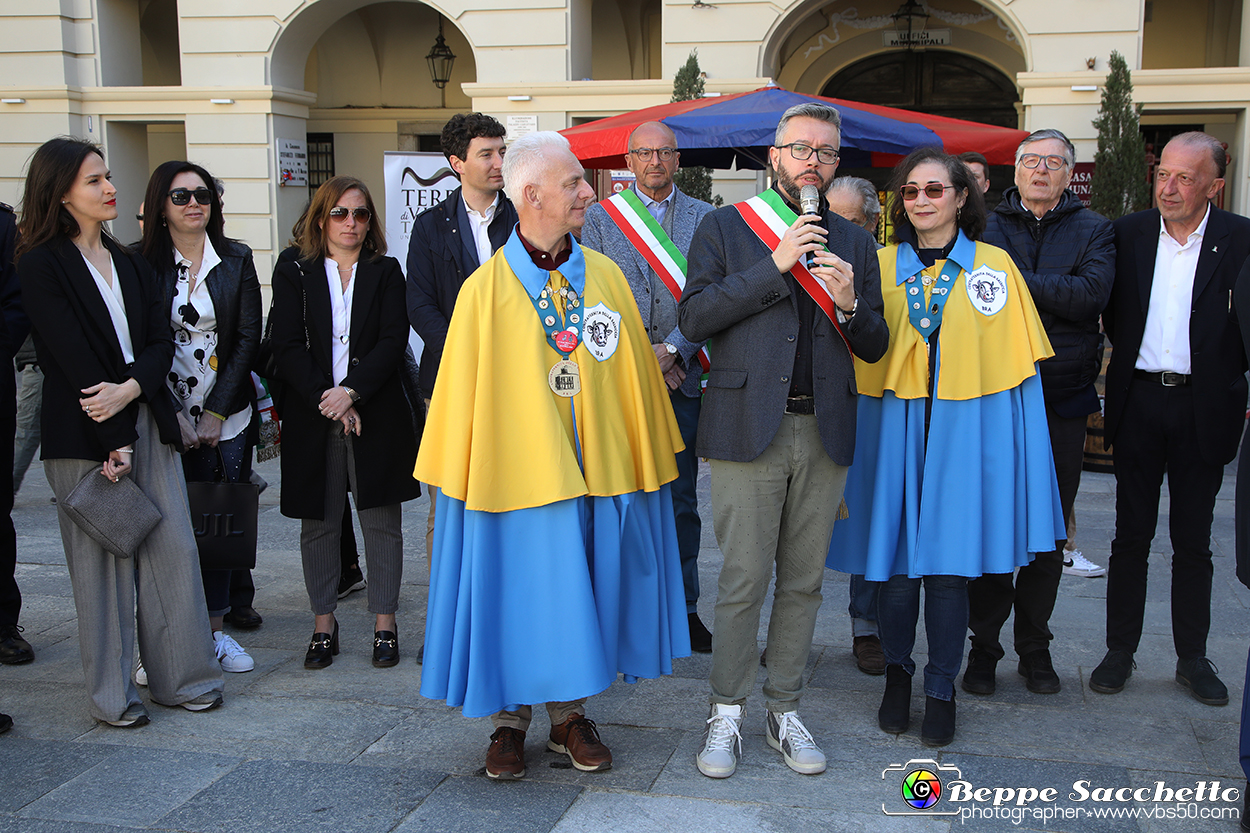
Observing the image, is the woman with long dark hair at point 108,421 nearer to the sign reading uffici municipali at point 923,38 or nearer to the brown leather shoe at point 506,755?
the brown leather shoe at point 506,755

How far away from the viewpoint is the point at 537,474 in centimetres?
322

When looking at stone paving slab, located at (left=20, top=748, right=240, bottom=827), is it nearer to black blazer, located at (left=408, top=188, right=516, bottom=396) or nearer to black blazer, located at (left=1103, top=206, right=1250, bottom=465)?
black blazer, located at (left=408, top=188, right=516, bottom=396)

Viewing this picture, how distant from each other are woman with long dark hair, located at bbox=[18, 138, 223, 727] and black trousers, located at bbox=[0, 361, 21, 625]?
0.79 meters

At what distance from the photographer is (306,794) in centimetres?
334

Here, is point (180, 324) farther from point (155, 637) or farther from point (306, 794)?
point (306, 794)

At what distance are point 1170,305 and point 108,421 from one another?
3.84 m

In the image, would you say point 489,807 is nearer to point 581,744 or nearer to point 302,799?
point 581,744

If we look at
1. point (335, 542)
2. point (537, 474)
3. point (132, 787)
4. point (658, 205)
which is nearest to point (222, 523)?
point (335, 542)

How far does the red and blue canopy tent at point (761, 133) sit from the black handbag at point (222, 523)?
355cm

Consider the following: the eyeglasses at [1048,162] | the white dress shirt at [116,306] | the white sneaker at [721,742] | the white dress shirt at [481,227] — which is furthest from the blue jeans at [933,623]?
the white dress shirt at [116,306]

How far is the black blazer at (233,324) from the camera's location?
450cm

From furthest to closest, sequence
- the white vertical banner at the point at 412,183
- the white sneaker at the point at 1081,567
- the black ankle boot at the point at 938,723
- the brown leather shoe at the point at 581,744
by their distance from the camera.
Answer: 1. the white vertical banner at the point at 412,183
2. the white sneaker at the point at 1081,567
3. the black ankle boot at the point at 938,723
4. the brown leather shoe at the point at 581,744

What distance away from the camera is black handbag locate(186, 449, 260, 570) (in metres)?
4.45

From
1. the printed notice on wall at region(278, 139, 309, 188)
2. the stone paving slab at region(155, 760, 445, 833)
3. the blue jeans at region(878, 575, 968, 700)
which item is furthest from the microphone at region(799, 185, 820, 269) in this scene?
the printed notice on wall at region(278, 139, 309, 188)
